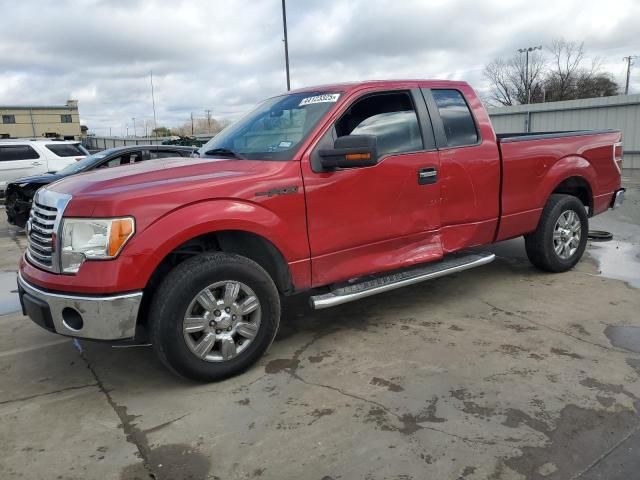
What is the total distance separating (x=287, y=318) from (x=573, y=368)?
2.32 m

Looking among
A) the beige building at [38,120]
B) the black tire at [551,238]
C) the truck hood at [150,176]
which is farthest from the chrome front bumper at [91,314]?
the beige building at [38,120]

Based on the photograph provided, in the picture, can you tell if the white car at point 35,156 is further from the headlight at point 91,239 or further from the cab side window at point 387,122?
the headlight at point 91,239

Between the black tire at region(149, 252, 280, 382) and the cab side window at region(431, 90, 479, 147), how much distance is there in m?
2.17

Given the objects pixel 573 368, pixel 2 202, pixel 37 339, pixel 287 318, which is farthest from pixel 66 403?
pixel 2 202

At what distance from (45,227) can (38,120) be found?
7302 centimetres

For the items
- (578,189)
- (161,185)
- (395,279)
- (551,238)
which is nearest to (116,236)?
(161,185)

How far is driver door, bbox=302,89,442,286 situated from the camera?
3924 millimetres

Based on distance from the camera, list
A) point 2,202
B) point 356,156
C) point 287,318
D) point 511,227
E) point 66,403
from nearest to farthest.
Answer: point 66,403 < point 356,156 < point 287,318 < point 511,227 < point 2,202

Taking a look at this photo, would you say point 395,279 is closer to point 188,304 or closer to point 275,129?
point 275,129

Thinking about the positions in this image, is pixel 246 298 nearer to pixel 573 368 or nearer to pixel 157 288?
pixel 157 288

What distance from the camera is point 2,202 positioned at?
15.3 metres

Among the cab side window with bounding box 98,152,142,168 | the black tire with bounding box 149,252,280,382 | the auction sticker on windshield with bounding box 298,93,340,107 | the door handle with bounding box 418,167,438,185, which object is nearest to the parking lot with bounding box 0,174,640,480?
the black tire with bounding box 149,252,280,382

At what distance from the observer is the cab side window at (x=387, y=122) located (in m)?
4.27

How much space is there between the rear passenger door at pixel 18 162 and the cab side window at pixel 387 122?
41.2 ft
